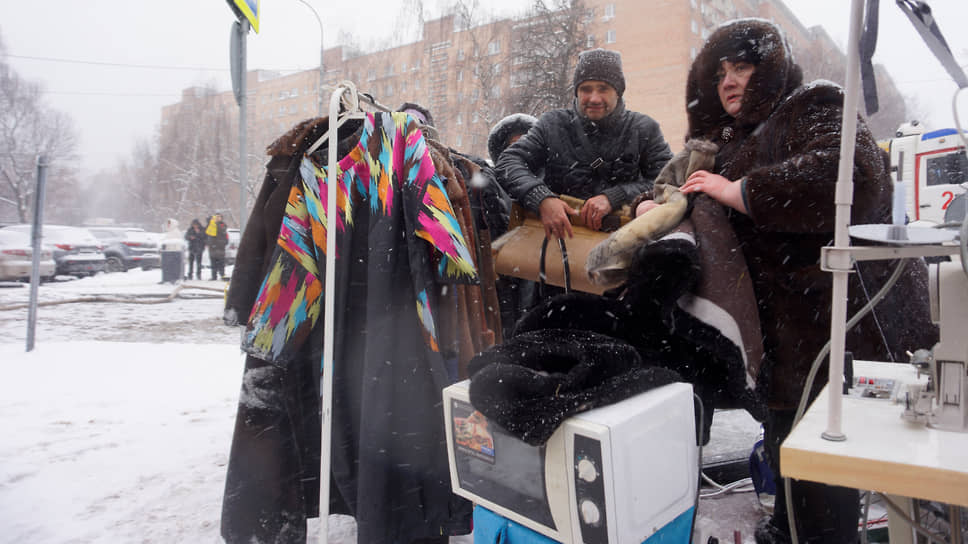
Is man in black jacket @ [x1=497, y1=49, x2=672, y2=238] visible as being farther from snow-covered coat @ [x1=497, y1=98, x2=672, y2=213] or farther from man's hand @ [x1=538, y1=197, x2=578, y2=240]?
man's hand @ [x1=538, y1=197, x2=578, y2=240]

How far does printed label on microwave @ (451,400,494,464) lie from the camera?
1333mm

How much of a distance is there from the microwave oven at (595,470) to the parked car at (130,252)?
742 inches

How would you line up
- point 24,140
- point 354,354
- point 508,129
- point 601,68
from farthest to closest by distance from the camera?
point 24,140, point 508,129, point 601,68, point 354,354

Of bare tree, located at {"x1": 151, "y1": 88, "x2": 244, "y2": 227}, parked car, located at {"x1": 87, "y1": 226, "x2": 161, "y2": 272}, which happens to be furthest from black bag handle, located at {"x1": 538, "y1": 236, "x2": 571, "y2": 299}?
bare tree, located at {"x1": 151, "y1": 88, "x2": 244, "y2": 227}

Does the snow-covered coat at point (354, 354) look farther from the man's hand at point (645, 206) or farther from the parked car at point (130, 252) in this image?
the parked car at point (130, 252)

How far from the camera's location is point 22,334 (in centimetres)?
748

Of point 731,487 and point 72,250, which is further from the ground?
point 72,250

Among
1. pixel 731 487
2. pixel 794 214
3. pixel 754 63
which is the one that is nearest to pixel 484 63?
pixel 731 487

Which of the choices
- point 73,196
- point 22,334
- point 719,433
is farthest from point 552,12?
point 73,196

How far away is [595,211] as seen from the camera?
2152mm

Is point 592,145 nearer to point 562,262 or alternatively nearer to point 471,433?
point 562,262

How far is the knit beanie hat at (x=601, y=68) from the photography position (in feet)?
7.75

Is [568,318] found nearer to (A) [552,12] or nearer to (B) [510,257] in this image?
(B) [510,257]

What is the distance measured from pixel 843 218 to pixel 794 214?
1.98ft
